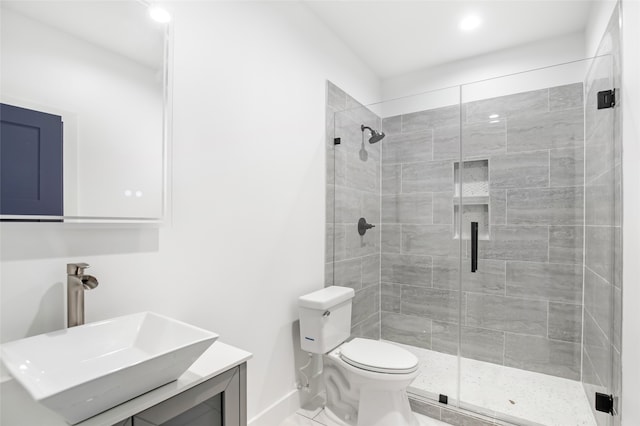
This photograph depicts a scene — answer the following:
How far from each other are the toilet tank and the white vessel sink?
1.04 metres

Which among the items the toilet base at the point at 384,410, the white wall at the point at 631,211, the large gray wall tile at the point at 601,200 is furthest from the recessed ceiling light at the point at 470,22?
the toilet base at the point at 384,410

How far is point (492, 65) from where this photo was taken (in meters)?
2.89

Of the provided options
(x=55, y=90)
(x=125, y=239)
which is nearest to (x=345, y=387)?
(x=125, y=239)

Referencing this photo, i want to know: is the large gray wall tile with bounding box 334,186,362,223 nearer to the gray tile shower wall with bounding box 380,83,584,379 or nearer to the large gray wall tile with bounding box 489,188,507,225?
the gray tile shower wall with bounding box 380,83,584,379

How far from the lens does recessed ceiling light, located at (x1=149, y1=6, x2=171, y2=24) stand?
1.30 m

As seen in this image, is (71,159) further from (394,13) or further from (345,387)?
(394,13)

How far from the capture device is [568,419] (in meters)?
1.97

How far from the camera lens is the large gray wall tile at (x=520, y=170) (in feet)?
7.22

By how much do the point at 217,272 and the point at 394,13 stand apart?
2120mm

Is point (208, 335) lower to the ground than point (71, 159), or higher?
lower

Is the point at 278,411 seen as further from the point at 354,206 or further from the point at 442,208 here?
the point at 442,208

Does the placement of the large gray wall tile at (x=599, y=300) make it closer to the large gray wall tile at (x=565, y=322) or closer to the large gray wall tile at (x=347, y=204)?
the large gray wall tile at (x=565, y=322)

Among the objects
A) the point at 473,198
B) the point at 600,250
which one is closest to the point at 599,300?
the point at 600,250

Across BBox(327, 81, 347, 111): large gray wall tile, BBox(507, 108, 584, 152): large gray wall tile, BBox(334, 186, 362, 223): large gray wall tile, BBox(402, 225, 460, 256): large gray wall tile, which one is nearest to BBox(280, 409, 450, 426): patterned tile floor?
BBox(402, 225, 460, 256): large gray wall tile
